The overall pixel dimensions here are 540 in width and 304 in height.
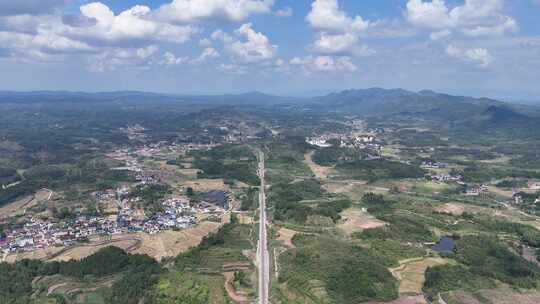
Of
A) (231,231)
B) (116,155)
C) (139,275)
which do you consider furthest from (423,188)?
(116,155)

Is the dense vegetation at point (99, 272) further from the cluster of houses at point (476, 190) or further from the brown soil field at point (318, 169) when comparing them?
the cluster of houses at point (476, 190)

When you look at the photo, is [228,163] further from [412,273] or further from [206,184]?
[412,273]

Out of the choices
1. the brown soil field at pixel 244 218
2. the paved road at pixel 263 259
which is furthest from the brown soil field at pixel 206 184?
the brown soil field at pixel 244 218

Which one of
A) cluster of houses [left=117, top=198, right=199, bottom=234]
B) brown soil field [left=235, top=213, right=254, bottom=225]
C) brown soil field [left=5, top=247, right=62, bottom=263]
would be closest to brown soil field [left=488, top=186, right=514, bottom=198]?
brown soil field [left=235, top=213, right=254, bottom=225]

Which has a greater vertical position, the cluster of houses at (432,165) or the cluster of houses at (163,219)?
the cluster of houses at (432,165)

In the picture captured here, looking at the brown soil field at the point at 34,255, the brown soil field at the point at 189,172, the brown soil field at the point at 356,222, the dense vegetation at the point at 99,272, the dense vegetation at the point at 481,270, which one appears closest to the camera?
the dense vegetation at the point at 99,272

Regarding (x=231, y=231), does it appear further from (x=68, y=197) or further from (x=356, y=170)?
(x=356, y=170)
